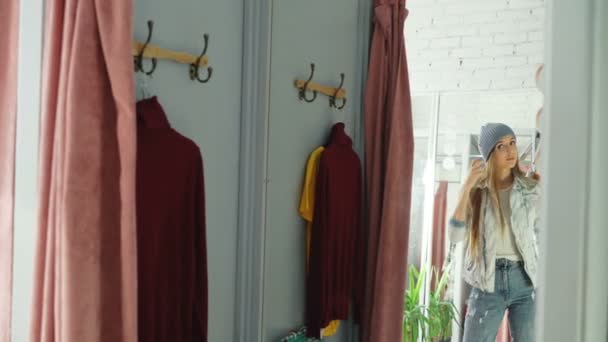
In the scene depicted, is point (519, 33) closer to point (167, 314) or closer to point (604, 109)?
point (604, 109)

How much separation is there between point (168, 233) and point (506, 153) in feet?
2.61

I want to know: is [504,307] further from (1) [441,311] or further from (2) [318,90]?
(2) [318,90]

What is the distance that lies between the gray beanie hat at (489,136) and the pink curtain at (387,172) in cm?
22

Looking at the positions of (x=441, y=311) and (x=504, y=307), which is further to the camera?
(x=441, y=311)

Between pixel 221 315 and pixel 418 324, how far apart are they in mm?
553

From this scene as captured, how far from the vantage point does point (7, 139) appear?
39.6 inches

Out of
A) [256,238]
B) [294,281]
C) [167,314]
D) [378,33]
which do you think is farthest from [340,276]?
[378,33]

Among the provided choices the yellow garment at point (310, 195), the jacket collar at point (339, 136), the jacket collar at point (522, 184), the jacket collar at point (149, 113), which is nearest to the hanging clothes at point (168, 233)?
the jacket collar at point (149, 113)

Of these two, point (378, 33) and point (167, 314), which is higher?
point (378, 33)

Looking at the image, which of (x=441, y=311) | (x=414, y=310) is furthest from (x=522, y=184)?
(x=414, y=310)

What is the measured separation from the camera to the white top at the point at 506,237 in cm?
102

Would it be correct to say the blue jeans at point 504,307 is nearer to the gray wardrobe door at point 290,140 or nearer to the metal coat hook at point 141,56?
the gray wardrobe door at point 290,140

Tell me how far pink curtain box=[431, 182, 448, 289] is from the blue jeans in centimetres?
11

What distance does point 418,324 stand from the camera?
129cm
